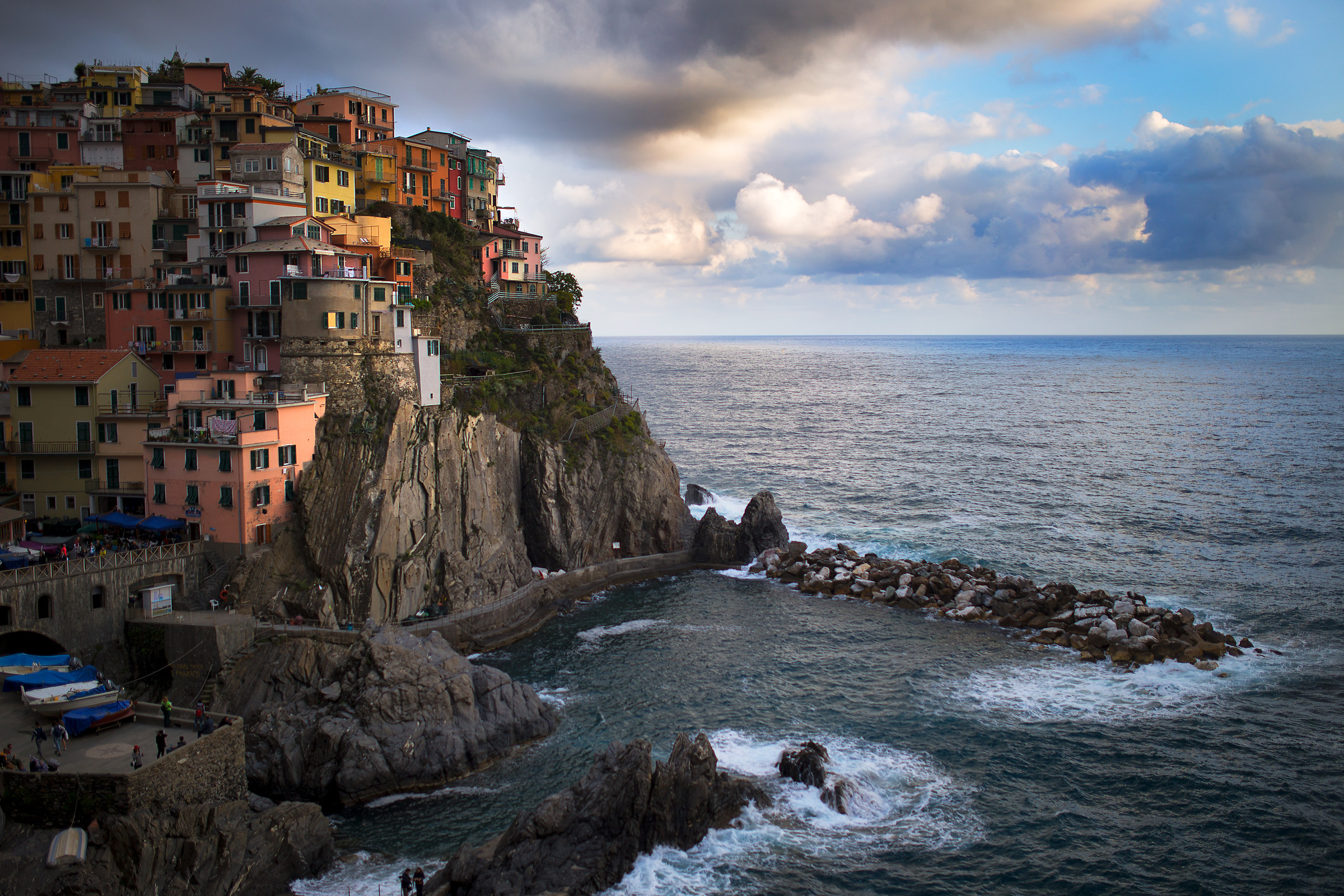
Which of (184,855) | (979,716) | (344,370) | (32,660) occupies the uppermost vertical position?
(344,370)

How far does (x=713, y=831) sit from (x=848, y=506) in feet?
187

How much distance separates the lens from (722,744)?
40.2 metres

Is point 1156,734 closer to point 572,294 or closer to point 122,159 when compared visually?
point 572,294

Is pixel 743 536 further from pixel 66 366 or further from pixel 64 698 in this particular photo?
pixel 66 366

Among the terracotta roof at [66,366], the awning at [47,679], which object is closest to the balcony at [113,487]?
the terracotta roof at [66,366]

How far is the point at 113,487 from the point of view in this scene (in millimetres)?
51375

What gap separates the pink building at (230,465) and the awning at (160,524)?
0.41 m

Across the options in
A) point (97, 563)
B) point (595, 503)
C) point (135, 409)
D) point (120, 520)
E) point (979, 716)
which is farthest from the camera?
point (595, 503)

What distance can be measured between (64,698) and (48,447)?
24419 millimetres

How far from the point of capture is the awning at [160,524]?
47.2 metres

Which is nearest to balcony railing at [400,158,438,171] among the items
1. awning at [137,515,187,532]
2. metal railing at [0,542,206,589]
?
awning at [137,515,187,532]

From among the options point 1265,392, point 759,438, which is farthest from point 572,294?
point 1265,392

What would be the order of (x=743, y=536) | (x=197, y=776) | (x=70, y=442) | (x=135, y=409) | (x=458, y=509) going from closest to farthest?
1. (x=197, y=776)
2. (x=70, y=442)
3. (x=135, y=409)
4. (x=458, y=509)
5. (x=743, y=536)

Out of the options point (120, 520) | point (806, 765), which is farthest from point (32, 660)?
point (806, 765)
